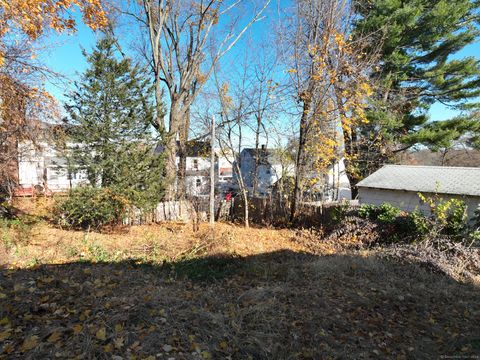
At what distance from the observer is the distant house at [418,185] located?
10500 millimetres

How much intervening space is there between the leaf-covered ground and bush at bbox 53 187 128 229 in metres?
2.14

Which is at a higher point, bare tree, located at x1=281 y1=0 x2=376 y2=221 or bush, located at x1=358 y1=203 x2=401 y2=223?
bare tree, located at x1=281 y1=0 x2=376 y2=221

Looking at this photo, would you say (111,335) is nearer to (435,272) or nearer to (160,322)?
(160,322)

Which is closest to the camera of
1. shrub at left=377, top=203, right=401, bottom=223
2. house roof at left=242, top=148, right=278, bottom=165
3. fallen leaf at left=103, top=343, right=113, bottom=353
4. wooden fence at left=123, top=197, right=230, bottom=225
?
fallen leaf at left=103, top=343, right=113, bottom=353

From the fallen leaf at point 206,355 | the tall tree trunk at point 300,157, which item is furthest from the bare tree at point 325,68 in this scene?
the fallen leaf at point 206,355

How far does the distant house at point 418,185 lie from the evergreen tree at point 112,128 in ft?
32.5

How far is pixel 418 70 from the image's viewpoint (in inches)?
604

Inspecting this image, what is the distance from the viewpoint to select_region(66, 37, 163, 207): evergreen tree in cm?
943

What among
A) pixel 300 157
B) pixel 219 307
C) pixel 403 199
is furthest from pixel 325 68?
pixel 219 307

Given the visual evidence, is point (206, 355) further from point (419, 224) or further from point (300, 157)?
point (300, 157)

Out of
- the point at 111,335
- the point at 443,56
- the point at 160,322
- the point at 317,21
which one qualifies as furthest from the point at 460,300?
the point at 443,56

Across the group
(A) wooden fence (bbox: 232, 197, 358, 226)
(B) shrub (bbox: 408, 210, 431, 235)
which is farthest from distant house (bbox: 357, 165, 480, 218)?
(A) wooden fence (bbox: 232, 197, 358, 226)

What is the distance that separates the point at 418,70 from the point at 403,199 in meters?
7.82

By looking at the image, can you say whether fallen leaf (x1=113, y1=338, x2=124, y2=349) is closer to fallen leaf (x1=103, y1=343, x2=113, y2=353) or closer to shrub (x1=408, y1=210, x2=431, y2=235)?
fallen leaf (x1=103, y1=343, x2=113, y2=353)
